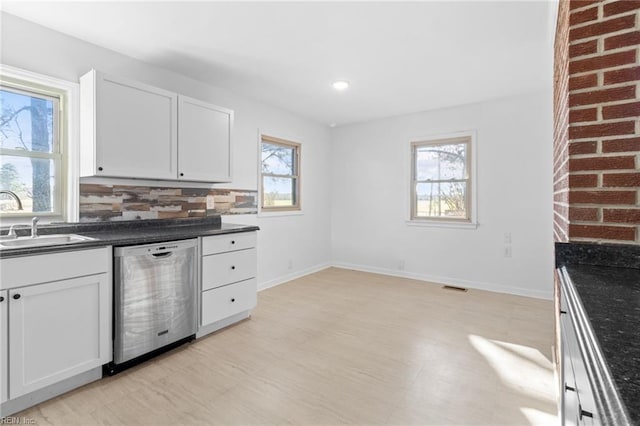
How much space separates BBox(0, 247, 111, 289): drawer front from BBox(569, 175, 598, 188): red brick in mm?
2577

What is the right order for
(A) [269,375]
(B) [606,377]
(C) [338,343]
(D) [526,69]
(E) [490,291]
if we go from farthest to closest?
(E) [490,291] < (D) [526,69] < (C) [338,343] < (A) [269,375] < (B) [606,377]

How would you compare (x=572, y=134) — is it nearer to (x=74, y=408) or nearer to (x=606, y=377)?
(x=606, y=377)

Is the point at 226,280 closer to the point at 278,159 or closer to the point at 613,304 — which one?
the point at 278,159

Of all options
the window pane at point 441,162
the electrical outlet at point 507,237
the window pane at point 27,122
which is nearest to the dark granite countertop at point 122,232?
the window pane at point 27,122

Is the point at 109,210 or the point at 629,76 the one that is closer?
the point at 629,76

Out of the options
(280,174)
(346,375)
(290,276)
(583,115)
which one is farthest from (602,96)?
(290,276)

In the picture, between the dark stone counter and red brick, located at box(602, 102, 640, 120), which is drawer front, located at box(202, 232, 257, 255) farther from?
red brick, located at box(602, 102, 640, 120)

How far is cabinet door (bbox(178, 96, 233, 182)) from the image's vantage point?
2.90 m

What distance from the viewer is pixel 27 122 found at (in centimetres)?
237

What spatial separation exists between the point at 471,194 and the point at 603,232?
313cm

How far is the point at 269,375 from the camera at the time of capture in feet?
7.11

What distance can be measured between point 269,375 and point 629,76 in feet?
7.89

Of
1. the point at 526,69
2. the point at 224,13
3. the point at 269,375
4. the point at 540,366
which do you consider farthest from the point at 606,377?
the point at 526,69

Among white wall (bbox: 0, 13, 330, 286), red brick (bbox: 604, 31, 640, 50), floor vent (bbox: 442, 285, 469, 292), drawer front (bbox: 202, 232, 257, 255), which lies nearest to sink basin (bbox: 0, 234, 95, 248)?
drawer front (bbox: 202, 232, 257, 255)
